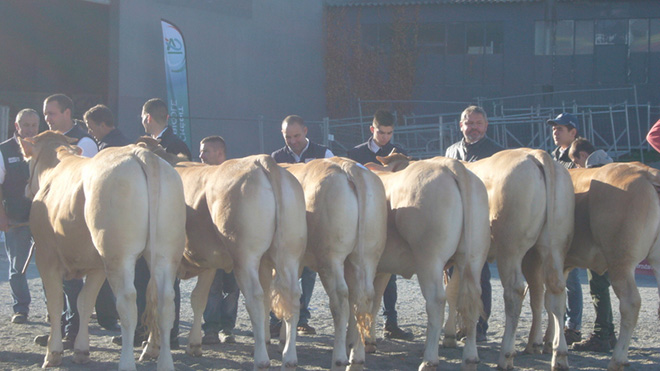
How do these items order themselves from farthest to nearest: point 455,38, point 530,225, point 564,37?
point 455,38, point 564,37, point 530,225

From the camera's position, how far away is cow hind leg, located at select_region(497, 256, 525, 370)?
Result: 615 cm

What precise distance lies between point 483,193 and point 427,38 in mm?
22227

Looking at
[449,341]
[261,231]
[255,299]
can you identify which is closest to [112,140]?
[261,231]

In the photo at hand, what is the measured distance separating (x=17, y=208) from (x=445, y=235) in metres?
4.34

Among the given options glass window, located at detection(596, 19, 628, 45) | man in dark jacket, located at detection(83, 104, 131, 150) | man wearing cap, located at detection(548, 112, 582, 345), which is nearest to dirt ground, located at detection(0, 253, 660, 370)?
man wearing cap, located at detection(548, 112, 582, 345)

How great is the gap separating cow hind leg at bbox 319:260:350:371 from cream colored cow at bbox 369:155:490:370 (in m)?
0.64

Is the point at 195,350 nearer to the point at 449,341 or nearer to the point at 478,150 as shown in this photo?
the point at 449,341

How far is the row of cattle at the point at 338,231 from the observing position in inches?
218

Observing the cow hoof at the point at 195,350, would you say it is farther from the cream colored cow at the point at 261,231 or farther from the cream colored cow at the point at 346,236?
the cream colored cow at the point at 346,236

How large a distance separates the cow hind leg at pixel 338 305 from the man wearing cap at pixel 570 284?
2.71m

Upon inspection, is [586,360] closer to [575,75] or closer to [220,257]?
[220,257]

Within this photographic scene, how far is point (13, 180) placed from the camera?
7582 millimetres

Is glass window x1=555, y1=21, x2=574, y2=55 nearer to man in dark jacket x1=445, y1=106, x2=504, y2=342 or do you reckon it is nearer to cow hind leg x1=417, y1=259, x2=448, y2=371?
man in dark jacket x1=445, y1=106, x2=504, y2=342

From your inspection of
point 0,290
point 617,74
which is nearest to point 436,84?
point 617,74
